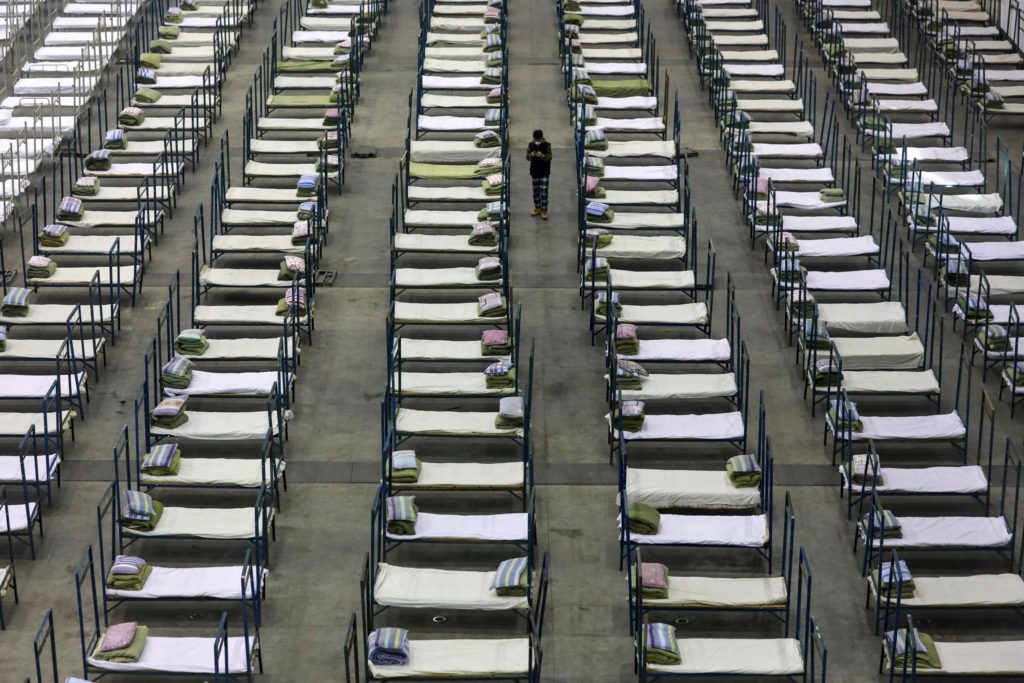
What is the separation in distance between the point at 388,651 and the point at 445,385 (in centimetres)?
579

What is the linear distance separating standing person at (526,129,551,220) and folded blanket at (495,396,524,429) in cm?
712

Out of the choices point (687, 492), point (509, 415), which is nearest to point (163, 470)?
point (509, 415)

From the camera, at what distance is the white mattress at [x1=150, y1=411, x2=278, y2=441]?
22.3m

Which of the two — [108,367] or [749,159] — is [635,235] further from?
[108,367]

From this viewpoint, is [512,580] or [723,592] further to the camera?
[723,592]

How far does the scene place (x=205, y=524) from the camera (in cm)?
2059

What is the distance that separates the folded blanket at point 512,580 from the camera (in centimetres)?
1934

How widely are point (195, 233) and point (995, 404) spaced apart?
12.1m

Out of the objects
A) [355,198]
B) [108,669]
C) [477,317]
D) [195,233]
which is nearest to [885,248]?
[477,317]

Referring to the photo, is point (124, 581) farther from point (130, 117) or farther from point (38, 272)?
point (130, 117)

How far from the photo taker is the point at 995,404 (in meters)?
24.2

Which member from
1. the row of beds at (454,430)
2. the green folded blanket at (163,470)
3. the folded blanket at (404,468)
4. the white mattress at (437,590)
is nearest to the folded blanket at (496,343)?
the row of beds at (454,430)

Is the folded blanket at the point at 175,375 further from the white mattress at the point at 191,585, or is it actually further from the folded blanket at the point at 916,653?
the folded blanket at the point at 916,653

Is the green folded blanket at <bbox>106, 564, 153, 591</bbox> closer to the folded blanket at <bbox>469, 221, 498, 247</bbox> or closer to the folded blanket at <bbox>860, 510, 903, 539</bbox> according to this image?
the folded blanket at <bbox>860, 510, 903, 539</bbox>
